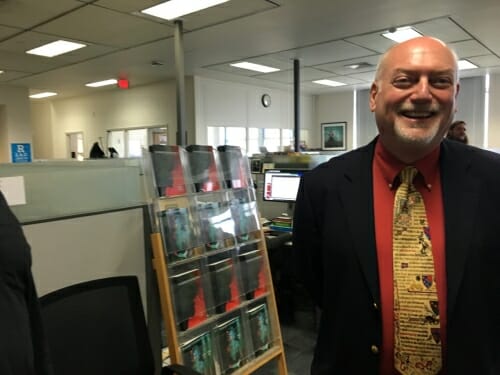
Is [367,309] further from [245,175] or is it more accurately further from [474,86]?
[474,86]

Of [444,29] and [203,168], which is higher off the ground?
[444,29]

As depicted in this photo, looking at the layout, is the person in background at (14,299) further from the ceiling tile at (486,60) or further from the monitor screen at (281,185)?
the ceiling tile at (486,60)

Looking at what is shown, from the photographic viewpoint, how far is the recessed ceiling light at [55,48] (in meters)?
5.00

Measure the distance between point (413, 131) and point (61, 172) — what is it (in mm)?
1349

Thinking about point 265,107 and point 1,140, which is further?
point 265,107

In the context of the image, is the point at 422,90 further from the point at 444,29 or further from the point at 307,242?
the point at 444,29

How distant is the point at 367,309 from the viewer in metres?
1.11

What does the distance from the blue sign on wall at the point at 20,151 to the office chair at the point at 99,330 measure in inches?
273

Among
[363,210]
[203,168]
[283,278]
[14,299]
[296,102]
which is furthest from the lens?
[296,102]

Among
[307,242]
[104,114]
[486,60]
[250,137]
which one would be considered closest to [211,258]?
[307,242]

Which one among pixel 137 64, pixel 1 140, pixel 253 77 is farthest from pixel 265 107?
pixel 1 140

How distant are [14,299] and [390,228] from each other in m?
0.95

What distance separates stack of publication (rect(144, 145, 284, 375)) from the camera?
199 cm

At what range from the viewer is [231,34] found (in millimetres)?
4746
